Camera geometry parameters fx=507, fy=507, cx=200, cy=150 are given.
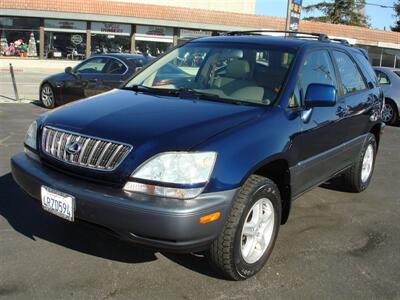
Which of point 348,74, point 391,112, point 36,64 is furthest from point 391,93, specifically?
point 36,64

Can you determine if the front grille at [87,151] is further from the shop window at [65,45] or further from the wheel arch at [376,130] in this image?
the shop window at [65,45]

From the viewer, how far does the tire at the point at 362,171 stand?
5785 millimetres

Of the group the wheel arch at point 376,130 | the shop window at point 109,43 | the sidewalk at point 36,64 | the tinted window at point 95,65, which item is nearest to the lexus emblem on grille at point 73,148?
the wheel arch at point 376,130

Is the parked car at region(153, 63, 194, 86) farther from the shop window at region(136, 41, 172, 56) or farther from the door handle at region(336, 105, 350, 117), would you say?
the shop window at region(136, 41, 172, 56)

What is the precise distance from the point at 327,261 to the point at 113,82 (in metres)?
8.04

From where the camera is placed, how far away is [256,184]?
11.6 feet

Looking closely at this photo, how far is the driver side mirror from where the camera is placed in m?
4.15

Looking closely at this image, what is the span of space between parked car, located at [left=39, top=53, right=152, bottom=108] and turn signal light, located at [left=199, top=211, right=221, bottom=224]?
321 inches

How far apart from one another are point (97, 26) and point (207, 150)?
30.7 metres

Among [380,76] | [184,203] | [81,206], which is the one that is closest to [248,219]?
[184,203]

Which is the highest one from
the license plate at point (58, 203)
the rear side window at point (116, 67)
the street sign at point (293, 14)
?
the street sign at point (293, 14)

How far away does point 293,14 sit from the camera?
510 inches

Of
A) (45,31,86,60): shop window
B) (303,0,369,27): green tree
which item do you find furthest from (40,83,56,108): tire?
(303,0,369,27): green tree

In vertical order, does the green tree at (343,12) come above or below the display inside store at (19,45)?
above
